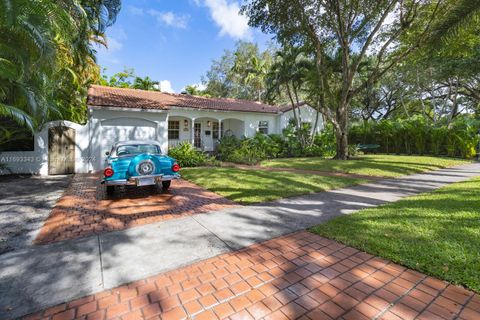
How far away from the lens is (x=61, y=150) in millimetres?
11297

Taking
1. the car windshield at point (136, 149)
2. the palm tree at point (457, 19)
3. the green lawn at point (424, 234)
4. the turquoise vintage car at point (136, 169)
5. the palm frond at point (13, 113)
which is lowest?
the green lawn at point (424, 234)

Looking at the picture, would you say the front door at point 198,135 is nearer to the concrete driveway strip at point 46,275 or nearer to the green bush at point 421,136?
the green bush at point 421,136

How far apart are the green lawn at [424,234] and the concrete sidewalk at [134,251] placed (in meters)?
0.69

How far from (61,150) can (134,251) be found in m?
10.2

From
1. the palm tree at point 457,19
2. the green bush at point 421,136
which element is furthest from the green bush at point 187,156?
the green bush at point 421,136

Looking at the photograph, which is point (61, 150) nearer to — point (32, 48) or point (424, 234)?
point (32, 48)

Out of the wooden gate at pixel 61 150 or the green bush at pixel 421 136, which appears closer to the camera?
the wooden gate at pixel 61 150

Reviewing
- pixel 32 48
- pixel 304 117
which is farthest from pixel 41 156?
pixel 304 117

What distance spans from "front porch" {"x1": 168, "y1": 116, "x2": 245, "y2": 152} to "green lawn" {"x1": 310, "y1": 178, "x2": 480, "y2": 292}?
1395 centimetres

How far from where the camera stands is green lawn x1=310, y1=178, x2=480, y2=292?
3.20m

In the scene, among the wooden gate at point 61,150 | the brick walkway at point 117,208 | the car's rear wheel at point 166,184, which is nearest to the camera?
the brick walkway at point 117,208

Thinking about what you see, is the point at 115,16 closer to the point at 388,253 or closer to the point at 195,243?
the point at 195,243

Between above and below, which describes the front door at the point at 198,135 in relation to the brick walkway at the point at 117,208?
above

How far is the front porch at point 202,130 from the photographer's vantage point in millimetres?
17953
